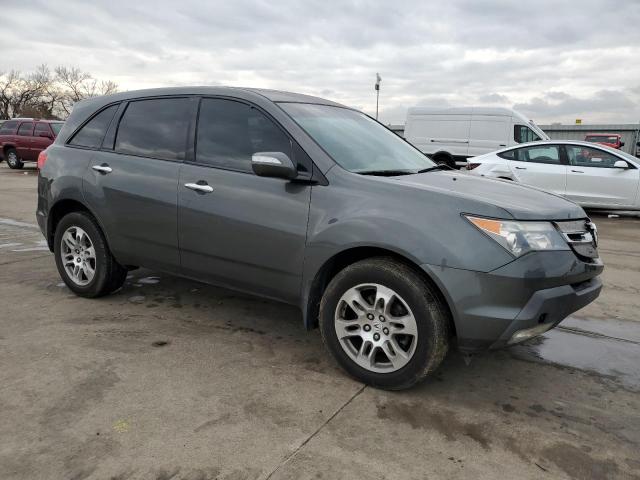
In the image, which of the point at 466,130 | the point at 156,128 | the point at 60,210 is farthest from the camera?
the point at 466,130

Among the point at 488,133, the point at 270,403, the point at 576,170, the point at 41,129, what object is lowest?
the point at 270,403

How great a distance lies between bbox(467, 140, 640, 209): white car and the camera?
1025 centimetres

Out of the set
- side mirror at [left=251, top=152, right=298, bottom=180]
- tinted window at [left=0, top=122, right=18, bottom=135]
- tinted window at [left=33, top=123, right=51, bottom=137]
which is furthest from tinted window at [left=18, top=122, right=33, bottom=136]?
side mirror at [left=251, top=152, right=298, bottom=180]

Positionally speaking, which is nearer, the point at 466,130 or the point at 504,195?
the point at 504,195

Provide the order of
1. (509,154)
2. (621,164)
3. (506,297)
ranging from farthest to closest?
1. (509,154)
2. (621,164)
3. (506,297)

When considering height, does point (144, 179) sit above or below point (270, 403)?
above

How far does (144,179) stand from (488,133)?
13.8 m

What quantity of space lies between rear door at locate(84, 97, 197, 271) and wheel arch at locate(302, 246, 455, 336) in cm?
115

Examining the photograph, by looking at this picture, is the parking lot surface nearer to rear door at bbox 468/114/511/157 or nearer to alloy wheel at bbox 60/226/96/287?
alloy wheel at bbox 60/226/96/287

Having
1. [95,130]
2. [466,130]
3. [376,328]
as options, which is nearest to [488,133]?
[466,130]

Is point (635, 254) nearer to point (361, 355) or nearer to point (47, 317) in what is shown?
point (361, 355)

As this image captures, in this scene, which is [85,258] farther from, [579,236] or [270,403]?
[579,236]

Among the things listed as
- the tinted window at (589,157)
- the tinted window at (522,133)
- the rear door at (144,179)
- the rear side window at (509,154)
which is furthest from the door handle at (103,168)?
the tinted window at (522,133)

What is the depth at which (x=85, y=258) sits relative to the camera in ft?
14.7
